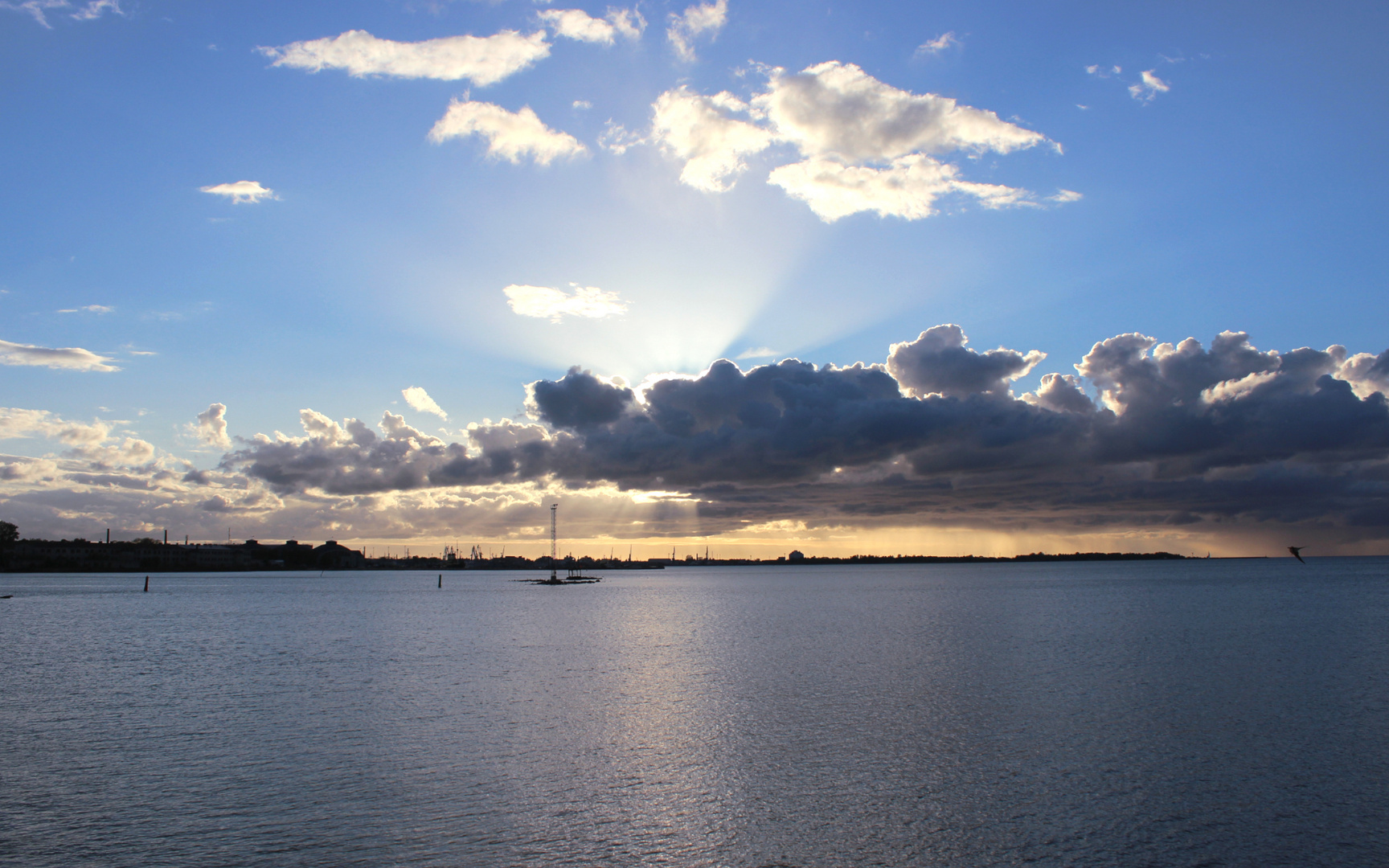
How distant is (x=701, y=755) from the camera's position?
91.6 ft

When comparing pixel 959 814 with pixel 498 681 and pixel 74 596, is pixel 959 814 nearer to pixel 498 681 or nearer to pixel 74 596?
pixel 498 681

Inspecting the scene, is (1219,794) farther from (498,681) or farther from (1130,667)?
(498,681)

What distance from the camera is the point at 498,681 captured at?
44.6 m

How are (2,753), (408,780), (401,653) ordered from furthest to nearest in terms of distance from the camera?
1. (401,653)
2. (2,753)
3. (408,780)

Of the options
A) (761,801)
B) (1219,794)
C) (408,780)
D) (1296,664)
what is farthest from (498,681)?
(1296,664)

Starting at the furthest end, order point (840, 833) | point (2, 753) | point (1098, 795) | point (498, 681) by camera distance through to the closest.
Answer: point (498, 681) < point (2, 753) < point (1098, 795) < point (840, 833)

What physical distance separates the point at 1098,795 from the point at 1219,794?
3267 mm

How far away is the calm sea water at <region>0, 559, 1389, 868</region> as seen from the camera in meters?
19.4

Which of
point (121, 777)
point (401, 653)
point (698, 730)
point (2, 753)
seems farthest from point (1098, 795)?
point (401, 653)

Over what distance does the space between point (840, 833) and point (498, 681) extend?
1115 inches

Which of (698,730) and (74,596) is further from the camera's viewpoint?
(74,596)

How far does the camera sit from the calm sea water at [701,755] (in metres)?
19.4

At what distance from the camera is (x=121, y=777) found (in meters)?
24.7

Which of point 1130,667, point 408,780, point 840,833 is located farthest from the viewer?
A: point 1130,667
